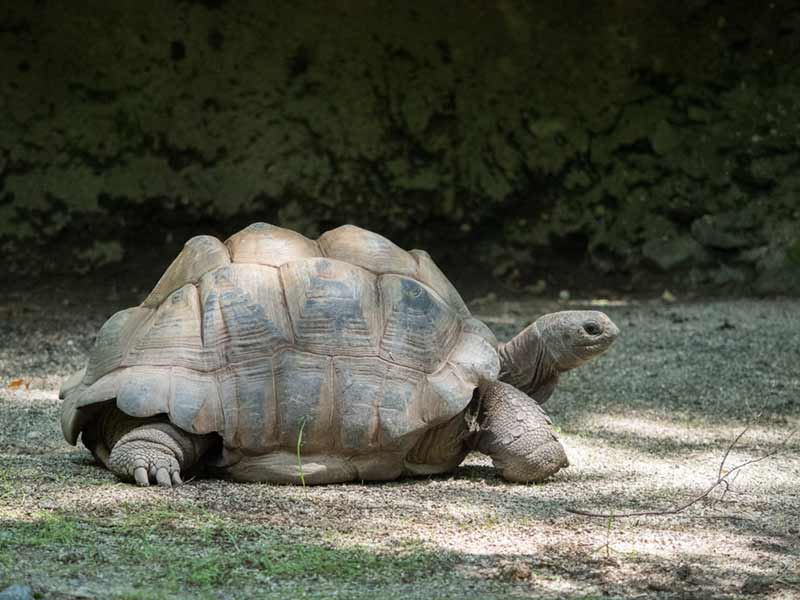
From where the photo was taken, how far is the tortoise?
3.36 m

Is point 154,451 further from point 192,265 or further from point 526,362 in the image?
point 526,362

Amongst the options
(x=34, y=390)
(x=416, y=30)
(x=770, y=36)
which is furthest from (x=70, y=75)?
(x=770, y=36)

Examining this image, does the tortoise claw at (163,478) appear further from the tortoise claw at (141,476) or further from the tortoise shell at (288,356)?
the tortoise shell at (288,356)

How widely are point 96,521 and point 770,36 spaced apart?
21.9 feet

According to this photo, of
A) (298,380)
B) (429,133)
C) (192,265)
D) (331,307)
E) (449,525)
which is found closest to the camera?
(449,525)

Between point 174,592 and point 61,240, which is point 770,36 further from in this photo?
point 174,592

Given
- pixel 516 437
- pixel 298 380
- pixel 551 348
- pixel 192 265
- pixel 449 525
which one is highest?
pixel 192 265

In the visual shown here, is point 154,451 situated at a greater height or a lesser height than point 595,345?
lesser

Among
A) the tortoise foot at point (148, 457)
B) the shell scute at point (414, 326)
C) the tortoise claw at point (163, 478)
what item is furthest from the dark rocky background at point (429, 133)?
the tortoise claw at point (163, 478)

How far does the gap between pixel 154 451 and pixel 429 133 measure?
527cm

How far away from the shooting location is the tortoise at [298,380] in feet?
11.0

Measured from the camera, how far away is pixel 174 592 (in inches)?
93.0

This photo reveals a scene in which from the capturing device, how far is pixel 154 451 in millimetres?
3311

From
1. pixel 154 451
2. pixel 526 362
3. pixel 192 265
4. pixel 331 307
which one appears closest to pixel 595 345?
pixel 526 362
